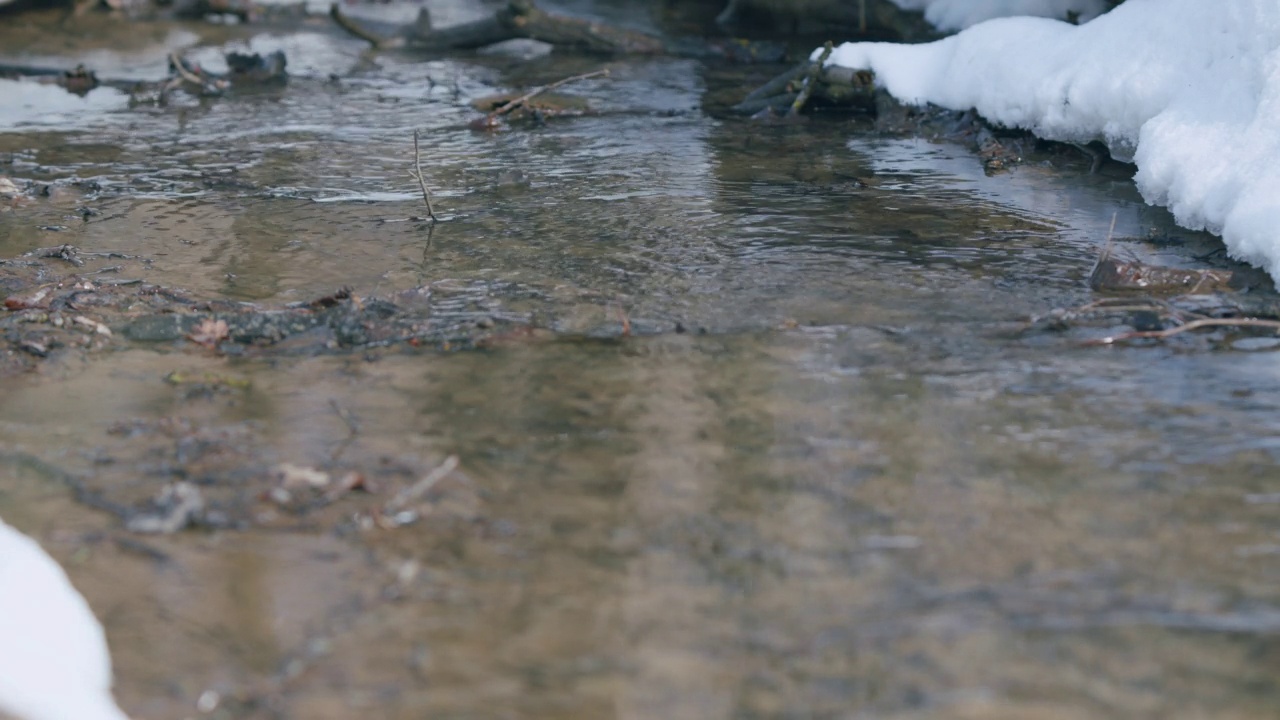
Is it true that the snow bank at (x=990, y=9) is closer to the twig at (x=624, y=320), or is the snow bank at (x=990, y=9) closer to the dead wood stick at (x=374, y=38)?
the dead wood stick at (x=374, y=38)

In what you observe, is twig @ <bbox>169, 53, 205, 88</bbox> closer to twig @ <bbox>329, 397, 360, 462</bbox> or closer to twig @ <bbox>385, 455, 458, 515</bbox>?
twig @ <bbox>329, 397, 360, 462</bbox>

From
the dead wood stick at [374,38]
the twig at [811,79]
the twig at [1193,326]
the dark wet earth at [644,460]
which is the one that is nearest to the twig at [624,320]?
the dark wet earth at [644,460]

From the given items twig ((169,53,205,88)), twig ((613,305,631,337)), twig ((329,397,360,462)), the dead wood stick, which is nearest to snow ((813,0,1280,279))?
twig ((613,305,631,337))

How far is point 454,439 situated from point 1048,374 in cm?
203

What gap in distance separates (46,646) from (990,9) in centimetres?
1069

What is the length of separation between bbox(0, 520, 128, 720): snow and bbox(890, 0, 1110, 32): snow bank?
9.42 metres

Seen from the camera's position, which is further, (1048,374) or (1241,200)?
(1241,200)

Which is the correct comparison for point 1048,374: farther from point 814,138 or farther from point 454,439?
point 814,138

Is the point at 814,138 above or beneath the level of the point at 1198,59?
beneath

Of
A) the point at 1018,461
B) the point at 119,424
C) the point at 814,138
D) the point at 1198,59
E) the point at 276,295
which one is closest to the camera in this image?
the point at 1018,461

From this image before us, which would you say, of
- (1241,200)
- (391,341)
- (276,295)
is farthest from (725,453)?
(1241,200)

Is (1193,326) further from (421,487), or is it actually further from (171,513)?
(171,513)

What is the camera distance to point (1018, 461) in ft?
11.3

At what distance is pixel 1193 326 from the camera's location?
430cm
